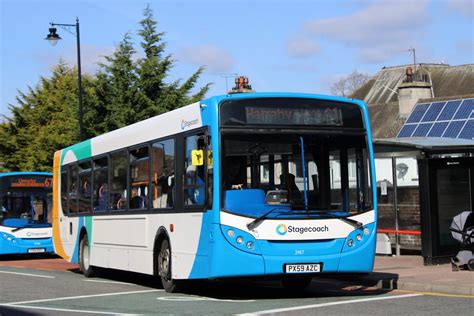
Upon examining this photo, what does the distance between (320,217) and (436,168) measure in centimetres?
592

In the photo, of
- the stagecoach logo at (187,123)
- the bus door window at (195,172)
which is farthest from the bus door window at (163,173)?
the bus door window at (195,172)

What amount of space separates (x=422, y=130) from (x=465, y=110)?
198 cm

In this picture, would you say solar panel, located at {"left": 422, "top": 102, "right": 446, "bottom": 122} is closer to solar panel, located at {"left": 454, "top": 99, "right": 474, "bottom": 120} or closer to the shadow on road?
solar panel, located at {"left": 454, "top": 99, "right": 474, "bottom": 120}

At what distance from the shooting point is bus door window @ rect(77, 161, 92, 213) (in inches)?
795

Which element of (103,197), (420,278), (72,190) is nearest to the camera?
(420,278)

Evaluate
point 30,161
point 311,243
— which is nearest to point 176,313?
point 311,243

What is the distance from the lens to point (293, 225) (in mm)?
13023

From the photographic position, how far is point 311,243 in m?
13.1

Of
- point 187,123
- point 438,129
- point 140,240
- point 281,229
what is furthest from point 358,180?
point 438,129

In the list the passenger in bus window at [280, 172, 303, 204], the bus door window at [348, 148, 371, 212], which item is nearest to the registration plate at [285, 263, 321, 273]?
the passenger in bus window at [280, 172, 303, 204]

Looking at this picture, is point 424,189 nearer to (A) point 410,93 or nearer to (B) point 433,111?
(B) point 433,111

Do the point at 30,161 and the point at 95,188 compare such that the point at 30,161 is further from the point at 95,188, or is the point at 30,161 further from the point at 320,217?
the point at 320,217

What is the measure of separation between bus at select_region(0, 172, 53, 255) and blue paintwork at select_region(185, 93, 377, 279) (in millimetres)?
16190

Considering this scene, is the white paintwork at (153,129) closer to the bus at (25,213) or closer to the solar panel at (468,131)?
the bus at (25,213)
